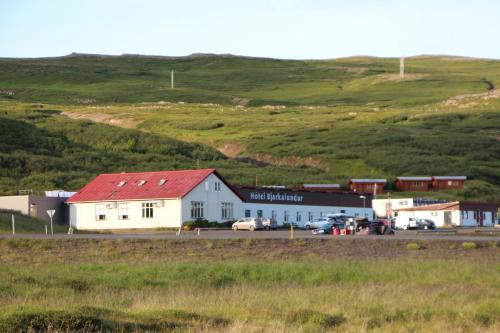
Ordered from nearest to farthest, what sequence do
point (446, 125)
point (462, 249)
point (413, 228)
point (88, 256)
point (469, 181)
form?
point (88, 256)
point (462, 249)
point (413, 228)
point (469, 181)
point (446, 125)

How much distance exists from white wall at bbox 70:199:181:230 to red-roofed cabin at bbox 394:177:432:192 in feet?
161

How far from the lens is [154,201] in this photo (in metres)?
76.2

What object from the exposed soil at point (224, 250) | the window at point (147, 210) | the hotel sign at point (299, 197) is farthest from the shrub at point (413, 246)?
the hotel sign at point (299, 197)

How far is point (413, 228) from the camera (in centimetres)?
8231

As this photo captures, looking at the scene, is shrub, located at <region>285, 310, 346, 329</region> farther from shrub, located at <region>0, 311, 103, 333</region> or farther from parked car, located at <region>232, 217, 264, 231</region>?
parked car, located at <region>232, 217, 264, 231</region>

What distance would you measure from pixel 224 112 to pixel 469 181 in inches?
3227

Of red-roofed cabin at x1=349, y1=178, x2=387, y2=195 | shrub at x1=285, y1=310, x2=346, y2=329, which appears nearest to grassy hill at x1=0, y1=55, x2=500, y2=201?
red-roofed cabin at x1=349, y1=178, x2=387, y2=195

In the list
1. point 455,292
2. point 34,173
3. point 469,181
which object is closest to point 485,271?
point 455,292

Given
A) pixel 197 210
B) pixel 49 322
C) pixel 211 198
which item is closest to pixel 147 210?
pixel 197 210

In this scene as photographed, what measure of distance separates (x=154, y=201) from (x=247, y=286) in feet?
140

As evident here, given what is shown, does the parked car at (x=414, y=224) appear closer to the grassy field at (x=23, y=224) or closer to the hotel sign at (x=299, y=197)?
the hotel sign at (x=299, y=197)

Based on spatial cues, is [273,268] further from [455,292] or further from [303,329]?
[303,329]

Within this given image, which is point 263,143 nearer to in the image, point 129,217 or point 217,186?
point 217,186

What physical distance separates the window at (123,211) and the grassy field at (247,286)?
28.0 metres
